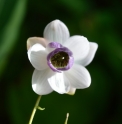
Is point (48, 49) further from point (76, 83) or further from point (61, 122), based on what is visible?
point (61, 122)

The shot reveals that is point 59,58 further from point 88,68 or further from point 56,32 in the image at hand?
point 88,68

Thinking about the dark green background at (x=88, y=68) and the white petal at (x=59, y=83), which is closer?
the white petal at (x=59, y=83)

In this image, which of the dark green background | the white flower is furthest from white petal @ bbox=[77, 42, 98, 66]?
the dark green background

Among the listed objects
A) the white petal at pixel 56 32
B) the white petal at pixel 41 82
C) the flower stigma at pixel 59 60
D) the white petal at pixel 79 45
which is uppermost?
the white petal at pixel 56 32

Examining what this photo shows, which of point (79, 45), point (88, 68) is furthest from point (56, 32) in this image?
point (88, 68)

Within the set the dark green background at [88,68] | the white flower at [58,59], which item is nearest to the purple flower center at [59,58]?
the white flower at [58,59]

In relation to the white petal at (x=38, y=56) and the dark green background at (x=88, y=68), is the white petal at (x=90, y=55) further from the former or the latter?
the dark green background at (x=88, y=68)

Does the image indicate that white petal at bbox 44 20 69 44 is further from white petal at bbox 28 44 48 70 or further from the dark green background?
the dark green background

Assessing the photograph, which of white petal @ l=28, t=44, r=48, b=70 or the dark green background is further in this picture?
the dark green background
